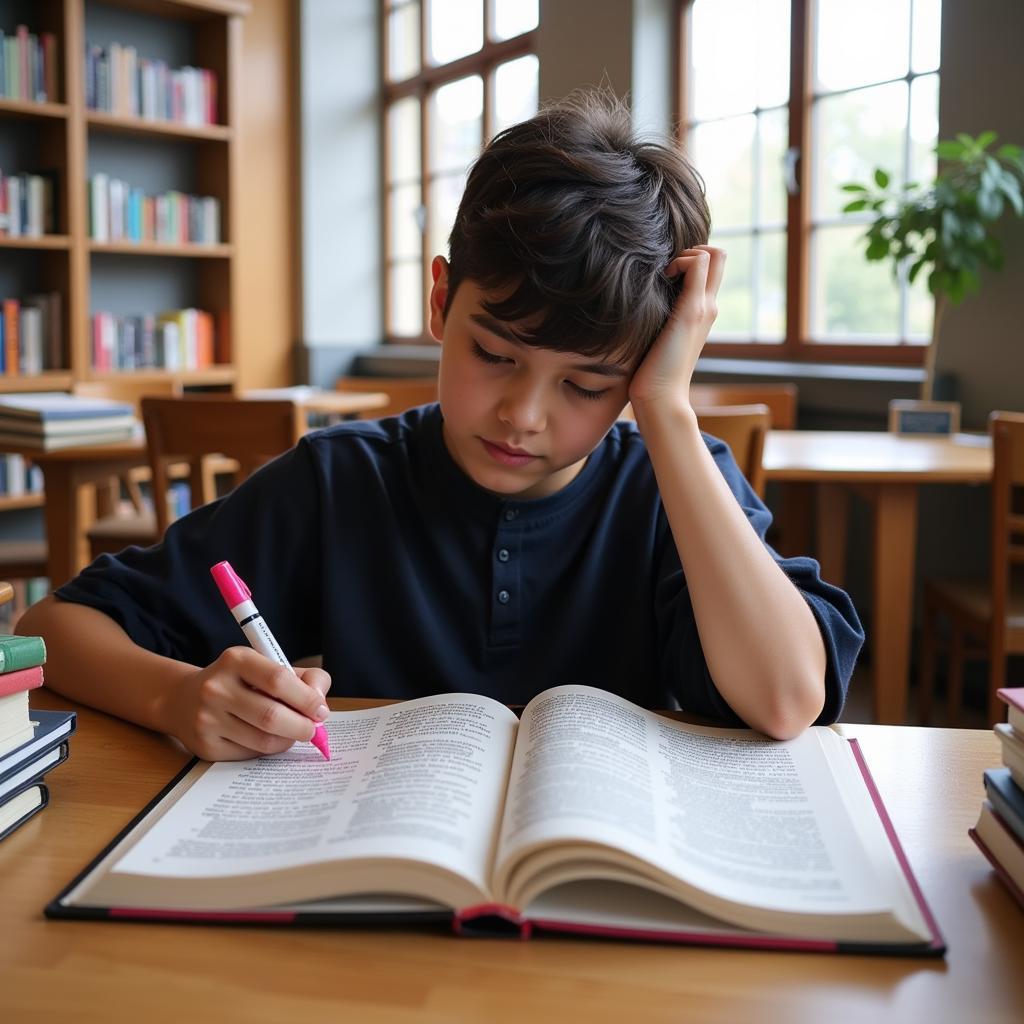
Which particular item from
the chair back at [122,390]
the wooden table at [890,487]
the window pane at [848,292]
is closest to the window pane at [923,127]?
the window pane at [848,292]

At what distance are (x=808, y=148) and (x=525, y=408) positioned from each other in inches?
134

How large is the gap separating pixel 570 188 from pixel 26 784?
0.65 m

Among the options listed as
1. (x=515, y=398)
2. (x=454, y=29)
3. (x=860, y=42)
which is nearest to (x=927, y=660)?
(x=860, y=42)

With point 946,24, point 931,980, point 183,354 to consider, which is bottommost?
point 931,980

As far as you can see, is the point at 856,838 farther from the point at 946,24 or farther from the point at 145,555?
the point at 946,24

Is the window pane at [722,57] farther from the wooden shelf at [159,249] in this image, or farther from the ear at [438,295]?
the ear at [438,295]

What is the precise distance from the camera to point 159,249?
4.83 m

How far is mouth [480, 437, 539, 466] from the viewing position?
1014 mm

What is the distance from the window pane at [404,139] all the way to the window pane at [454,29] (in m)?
0.32

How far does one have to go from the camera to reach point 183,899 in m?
0.58

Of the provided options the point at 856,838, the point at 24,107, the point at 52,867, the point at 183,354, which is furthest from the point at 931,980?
the point at 183,354

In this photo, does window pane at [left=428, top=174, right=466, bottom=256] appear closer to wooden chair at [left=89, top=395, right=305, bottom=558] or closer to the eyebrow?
wooden chair at [left=89, top=395, right=305, bottom=558]

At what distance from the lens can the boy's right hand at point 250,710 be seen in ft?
2.47

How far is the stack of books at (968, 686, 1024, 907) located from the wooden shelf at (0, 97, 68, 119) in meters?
4.48
